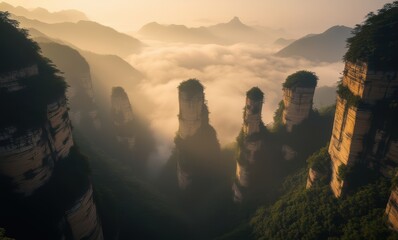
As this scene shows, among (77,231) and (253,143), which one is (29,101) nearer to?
(77,231)

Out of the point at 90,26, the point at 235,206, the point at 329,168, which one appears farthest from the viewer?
the point at 90,26

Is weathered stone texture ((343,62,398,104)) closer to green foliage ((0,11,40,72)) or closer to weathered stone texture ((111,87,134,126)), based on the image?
green foliage ((0,11,40,72))

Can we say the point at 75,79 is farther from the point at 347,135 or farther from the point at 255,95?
the point at 347,135

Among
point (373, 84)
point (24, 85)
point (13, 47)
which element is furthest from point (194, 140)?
point (13, 47)

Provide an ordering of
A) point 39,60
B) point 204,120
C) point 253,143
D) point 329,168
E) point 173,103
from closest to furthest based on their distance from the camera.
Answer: point 39,60 → point 329,168 → point 253,143 → point 204,120 → point 173,103

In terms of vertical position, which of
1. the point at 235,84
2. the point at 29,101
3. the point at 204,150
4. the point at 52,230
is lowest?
the point at 235,84

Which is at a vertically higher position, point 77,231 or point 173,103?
point 77,231

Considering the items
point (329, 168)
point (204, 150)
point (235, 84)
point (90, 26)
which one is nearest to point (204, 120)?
point (204, 150)
